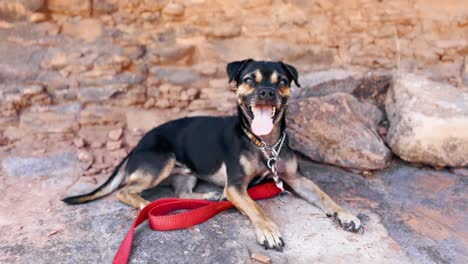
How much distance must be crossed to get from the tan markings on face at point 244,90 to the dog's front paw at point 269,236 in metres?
1.14

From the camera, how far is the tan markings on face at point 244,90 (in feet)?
11.9

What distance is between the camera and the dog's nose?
3.49 m

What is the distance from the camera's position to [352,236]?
3266mm

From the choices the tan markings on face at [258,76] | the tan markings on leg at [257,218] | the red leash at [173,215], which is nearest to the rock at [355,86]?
the tan markings on face at [258,76]

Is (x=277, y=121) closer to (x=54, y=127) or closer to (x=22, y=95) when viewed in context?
(x=54, y=127)

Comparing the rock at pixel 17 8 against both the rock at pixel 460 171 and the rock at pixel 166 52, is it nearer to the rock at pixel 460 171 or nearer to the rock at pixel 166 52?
the rock at pixel 166 52

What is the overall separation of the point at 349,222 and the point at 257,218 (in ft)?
2.44

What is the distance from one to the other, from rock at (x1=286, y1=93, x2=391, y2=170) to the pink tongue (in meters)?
1.15

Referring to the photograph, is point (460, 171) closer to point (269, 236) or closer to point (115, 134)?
point (269, 236)

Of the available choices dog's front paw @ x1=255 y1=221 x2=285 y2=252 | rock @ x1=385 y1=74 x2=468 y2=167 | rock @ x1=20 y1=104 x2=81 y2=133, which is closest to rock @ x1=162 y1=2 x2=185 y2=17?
rock @ x1=20 y1=104 x2=81 y2=133

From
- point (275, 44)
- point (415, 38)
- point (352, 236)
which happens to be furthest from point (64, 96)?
point (415, 38)

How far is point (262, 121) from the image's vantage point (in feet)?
Result: 11.7

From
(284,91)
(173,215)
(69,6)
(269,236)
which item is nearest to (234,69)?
(284,91)

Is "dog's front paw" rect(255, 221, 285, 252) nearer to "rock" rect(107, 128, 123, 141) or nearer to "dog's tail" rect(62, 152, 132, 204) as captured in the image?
"dog's tail" rect(62, 152, 132, 204)
